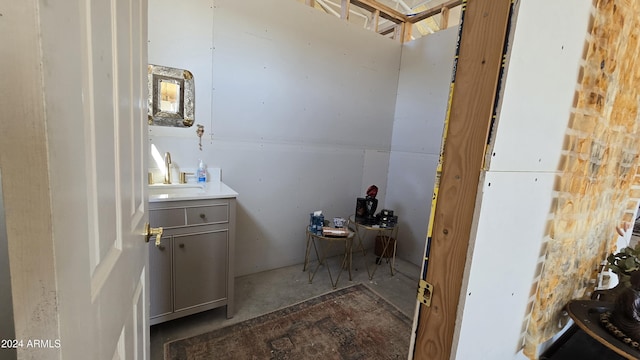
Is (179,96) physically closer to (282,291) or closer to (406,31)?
(282,291)

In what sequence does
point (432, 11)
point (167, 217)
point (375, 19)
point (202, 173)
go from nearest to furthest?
1. point (167, 217)
2. point (202, 173)
3. point (432, 11)
4. point (375, 19)

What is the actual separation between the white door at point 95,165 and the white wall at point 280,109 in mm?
1567

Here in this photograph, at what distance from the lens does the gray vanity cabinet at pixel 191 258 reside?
168cm

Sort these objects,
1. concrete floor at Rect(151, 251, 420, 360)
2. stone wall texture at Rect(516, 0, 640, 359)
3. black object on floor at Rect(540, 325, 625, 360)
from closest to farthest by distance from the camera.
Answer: stone wall texture at Rect(516, 0, 640, 359)
black object on floor at Rect(540, 325, 625, 360)
concrete floor at Rect(151, 251, 420, 360)

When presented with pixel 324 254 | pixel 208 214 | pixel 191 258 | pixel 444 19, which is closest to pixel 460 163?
pixel 208 214

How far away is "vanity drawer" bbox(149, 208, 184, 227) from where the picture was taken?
1614mm

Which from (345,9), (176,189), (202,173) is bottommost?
(176,189)

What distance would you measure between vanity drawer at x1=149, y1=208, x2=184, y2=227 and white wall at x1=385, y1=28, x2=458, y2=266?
2.46 meters

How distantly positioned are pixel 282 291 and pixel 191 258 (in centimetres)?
95

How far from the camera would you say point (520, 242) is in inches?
34.7

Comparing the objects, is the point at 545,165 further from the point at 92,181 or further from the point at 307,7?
the point at 307,7

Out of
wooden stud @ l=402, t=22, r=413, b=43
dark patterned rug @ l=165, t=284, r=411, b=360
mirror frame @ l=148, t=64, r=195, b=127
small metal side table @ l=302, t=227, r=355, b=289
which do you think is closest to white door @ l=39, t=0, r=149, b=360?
dark patterned rug @ l=165, t=284, r=411, b=360

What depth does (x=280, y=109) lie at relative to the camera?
260 cm

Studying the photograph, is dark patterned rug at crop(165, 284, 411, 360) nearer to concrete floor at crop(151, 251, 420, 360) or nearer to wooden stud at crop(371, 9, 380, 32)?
concrete floor at crop(151, 251, 420, 360)
